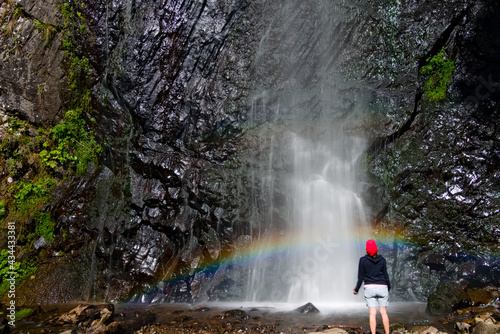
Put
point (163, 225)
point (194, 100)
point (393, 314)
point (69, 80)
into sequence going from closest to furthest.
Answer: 1. point (393, 314)
2. point (163, 225)
3. point (194, 100)
4. point (69, 80)

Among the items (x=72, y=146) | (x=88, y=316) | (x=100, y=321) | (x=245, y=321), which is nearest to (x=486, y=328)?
(x=245, y=321)

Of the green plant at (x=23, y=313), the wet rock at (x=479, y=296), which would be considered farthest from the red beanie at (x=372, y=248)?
the green plant at (x=23, y=313)

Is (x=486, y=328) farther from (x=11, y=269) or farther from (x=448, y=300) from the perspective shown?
(x=11, y=269)

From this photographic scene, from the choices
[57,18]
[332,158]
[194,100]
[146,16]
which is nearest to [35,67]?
[57,18]

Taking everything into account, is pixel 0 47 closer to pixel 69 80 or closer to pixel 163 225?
pixel 69 80

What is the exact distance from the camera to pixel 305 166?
36.5 ft

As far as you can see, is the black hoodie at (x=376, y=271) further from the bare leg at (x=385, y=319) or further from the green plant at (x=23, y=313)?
the green plant at (x=23, y=313)

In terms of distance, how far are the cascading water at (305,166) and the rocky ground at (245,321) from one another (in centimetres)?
184

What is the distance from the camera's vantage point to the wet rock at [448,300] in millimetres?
6901

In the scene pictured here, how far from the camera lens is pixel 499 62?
10.3m

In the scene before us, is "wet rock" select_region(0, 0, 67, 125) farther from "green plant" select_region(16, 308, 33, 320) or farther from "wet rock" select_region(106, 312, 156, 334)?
"wet rock" select_region(106, 312, 156, 334)

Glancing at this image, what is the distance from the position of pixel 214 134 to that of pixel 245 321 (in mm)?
6448

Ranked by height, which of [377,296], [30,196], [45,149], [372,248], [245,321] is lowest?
[245,321]

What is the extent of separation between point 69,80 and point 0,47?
308 cm
